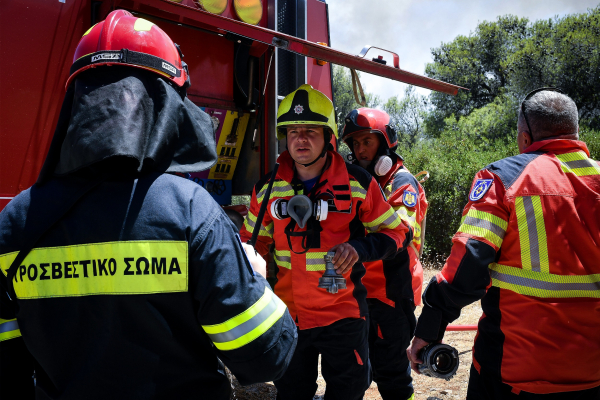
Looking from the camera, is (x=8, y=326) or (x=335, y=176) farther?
(x=335, y=176)

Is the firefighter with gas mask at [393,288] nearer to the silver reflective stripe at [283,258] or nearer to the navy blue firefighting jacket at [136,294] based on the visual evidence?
the silver reflective stripe at [283,258]

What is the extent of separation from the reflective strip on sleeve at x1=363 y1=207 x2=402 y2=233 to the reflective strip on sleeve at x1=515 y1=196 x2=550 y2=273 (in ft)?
2.84

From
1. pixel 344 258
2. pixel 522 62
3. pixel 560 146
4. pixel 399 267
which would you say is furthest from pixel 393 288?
pixel 522 62

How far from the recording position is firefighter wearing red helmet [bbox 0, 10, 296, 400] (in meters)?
1.04

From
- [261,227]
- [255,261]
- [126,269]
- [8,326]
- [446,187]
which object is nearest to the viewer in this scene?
[126,269]

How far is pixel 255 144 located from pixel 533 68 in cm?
1921

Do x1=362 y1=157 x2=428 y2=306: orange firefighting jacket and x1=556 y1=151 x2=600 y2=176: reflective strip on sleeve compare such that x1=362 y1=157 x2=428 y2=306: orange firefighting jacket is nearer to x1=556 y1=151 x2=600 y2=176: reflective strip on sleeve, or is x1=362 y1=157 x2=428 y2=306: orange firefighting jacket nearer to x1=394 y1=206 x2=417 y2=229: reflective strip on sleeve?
x1=394 y1=206 x2=417 y2=229: reflective strip on sleeve

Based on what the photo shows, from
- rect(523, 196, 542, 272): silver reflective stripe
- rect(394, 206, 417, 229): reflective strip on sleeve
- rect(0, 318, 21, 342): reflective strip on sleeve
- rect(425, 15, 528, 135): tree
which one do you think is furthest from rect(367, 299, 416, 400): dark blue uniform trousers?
rect(425, 15, 528, 135): tree

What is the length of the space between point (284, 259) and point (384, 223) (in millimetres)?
603

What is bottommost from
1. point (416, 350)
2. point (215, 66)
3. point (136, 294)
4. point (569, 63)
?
point (416, 350)

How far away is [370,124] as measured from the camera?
135 inches

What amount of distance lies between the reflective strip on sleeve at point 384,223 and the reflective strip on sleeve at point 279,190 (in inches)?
18.6

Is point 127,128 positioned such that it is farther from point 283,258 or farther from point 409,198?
point 409,198

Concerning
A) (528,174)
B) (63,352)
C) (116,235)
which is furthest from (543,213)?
(63,352)
